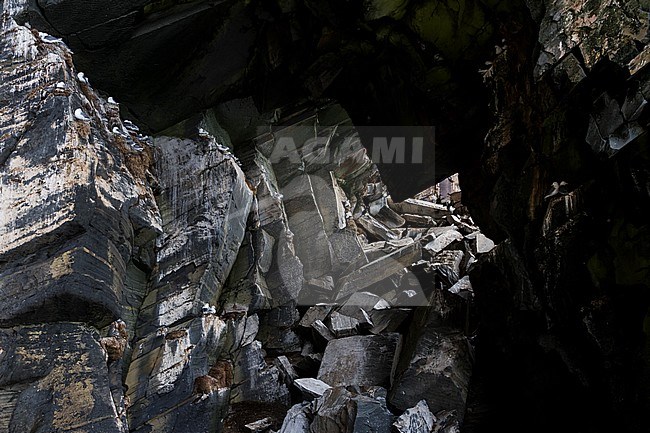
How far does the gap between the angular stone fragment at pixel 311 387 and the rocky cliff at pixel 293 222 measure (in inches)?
1.8

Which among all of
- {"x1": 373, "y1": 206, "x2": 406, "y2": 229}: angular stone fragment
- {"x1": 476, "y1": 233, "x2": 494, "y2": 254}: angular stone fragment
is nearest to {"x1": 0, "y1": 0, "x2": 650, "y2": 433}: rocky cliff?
{"x1": 476, "y1": 233, "x2": 494, "y2": 254}: angular stone fragment

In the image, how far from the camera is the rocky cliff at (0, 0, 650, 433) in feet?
17.6

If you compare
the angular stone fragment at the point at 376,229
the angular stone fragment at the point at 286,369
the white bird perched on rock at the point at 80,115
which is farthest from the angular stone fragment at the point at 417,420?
the angular stone fragment at the point at 376,229

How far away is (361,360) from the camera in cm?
884

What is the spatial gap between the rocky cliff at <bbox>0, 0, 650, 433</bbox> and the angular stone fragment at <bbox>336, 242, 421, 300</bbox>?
0.11 m

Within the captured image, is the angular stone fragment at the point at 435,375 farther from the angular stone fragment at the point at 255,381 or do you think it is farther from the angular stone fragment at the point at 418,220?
the angular stone fragment at the point at 418,220

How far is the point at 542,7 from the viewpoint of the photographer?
6.23 m

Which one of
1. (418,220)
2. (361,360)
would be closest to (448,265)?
(361,360)

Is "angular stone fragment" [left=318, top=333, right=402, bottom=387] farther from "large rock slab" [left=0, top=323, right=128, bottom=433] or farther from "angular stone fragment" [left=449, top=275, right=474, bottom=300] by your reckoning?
"large rock slab" [left=0, top=323, right=128, bottom=433]

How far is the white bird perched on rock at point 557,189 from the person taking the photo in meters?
5.79

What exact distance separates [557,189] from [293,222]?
23.1 feet

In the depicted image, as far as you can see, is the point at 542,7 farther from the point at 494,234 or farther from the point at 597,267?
the point at 494,234

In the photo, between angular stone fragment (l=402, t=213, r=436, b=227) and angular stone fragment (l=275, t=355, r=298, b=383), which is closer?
angular stone fragment (l=275, t=355, r=298, b=383)

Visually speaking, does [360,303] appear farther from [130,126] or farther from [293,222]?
[130,126]
